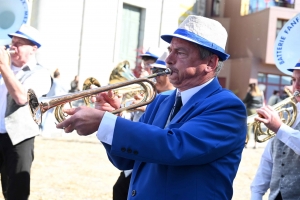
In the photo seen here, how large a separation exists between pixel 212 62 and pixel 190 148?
22.6 inches

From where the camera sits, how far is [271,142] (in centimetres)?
406

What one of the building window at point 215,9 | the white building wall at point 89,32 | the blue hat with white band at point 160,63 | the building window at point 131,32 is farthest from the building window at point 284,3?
the blue hat with white band at point 160,63

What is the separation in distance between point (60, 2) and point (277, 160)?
498 inches

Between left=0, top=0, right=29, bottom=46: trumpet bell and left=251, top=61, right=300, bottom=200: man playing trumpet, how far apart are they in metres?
2.64

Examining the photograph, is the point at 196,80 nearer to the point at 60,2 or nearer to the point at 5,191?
the point at 5,191

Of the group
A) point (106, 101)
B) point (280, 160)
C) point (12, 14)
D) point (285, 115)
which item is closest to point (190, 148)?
point (106, 101)

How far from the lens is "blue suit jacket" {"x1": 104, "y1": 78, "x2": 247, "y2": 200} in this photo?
7.86 feet

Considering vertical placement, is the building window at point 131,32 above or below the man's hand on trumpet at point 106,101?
above

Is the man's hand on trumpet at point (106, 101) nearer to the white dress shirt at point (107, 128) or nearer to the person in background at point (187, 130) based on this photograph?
the person in background at point (187, 130)

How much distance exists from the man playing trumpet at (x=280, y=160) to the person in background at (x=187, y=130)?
100cm

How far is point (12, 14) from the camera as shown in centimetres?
523

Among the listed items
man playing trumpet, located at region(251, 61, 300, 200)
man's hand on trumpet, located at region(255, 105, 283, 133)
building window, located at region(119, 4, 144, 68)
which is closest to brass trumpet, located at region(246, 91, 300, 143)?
man playing trumpet, located at region(251, 61, 300, 200)

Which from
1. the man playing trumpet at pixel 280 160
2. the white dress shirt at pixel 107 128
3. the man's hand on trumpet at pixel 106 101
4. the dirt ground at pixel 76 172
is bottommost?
the dirt ground at pixel 76 172

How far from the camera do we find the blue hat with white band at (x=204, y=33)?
2.65 metres
